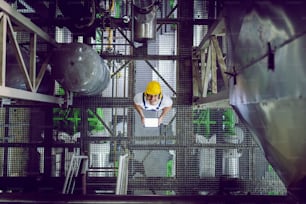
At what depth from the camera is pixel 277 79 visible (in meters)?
1.55

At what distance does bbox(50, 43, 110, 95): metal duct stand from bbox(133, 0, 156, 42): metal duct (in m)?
1.01

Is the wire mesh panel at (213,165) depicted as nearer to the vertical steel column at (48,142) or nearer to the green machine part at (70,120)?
the green machine part at (70,120)

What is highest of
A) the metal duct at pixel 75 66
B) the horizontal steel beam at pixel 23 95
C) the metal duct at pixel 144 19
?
the metal duct at pixel 144 19

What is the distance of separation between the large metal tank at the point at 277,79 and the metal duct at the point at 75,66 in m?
2.99

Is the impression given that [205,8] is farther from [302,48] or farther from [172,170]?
[302,48]

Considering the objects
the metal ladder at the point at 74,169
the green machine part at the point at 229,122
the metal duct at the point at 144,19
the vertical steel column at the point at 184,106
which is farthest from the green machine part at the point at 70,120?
the green machine part at the point at 229,122

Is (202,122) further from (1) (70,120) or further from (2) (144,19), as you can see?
(1) (70,120)

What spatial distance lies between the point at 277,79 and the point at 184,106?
457 cm

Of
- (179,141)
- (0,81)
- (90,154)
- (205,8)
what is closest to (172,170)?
(179,141)

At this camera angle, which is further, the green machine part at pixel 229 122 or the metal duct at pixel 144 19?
the green machine part at pixel 229 122

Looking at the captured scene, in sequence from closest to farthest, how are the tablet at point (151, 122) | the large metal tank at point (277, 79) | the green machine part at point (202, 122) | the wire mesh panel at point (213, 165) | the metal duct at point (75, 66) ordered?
the large metal tank at point (277, 79) < the metal duct at point (75, 66) < the tablet at point (151, 122) < the wire mesh panel at point (213, 165) < the green machine part at point (202, 122)

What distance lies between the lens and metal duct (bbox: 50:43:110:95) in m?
4.69

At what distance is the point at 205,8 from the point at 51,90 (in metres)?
3.71

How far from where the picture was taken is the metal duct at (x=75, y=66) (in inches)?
185
